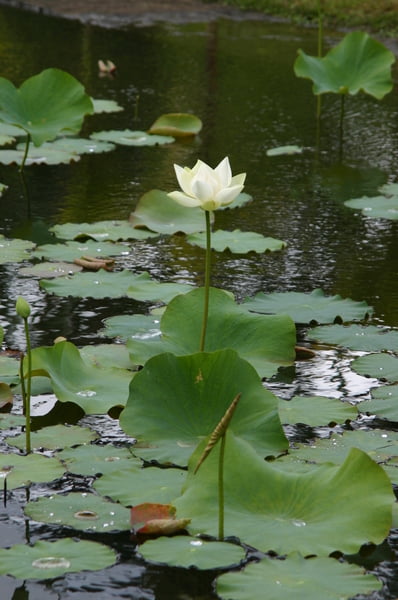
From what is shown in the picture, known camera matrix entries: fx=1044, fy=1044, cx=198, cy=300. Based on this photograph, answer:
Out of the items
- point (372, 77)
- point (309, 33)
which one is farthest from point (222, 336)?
point (309, 33)

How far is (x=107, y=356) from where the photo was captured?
7.58ft

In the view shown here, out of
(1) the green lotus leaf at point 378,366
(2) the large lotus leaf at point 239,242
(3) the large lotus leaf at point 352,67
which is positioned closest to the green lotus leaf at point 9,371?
(1) the green lotus leaf at point 378,366

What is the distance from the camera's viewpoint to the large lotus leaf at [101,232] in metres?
3.35

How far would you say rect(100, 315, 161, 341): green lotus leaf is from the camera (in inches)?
97.3

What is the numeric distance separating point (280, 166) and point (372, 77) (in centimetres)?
76

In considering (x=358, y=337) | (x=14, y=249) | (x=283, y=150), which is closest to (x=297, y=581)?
(x=358, y=337)

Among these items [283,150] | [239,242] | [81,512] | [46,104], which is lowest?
[81,512]

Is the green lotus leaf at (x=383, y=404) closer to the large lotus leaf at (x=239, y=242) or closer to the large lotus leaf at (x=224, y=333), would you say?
the large lotus leaf at (x=224, y=333)

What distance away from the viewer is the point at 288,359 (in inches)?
87.9

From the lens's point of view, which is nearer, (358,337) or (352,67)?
(358,337)

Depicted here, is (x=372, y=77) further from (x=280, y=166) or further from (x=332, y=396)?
(x=332, y=396)

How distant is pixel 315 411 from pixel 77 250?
130cm

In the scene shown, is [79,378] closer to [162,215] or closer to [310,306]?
[310,306]

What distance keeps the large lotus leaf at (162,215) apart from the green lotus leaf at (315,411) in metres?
1.43
